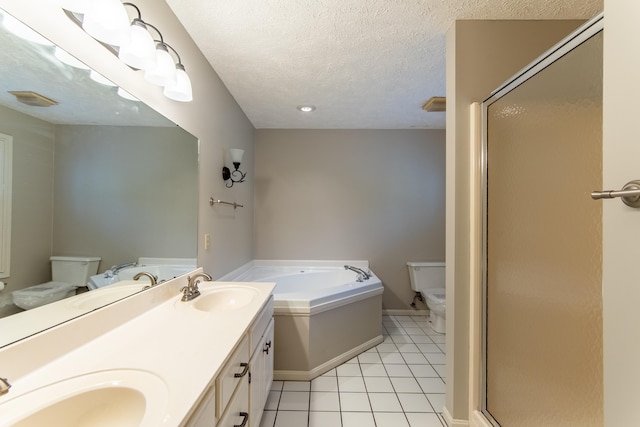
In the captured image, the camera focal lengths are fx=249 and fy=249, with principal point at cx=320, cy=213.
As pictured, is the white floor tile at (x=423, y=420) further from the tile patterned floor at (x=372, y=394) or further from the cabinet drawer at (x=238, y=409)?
the cabinet drawer at (x=238, y=409)

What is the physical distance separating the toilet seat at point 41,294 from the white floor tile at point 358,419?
5.08 ft

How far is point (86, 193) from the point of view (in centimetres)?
93

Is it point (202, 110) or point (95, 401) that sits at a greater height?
point (202, 110)

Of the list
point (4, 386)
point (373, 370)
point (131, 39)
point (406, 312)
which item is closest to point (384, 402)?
point (373, 370)

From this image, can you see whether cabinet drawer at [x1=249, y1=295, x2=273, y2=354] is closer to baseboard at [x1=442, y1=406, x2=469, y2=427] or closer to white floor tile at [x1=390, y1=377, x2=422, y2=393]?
white floor tile at [x1=390, y1=377, x2=422, y2=393]

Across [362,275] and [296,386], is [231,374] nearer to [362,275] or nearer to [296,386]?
[296,386]

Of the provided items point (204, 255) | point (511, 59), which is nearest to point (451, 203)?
point (511, 59)

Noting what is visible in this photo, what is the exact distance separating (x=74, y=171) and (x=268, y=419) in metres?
1.64

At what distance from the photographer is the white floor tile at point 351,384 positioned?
178cm

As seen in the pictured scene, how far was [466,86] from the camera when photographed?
142cm

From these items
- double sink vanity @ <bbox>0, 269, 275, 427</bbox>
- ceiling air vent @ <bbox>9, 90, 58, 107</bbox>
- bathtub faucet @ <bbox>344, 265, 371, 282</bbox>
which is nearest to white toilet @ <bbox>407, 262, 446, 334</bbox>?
bathtub faucet @ <bbox>344, 265, 371, 282</bbox>

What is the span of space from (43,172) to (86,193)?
0.50ft

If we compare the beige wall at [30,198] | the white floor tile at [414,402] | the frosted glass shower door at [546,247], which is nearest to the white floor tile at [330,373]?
the white floor tile at [414,402]

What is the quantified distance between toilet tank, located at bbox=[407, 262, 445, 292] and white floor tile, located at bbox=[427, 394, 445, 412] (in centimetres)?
136
